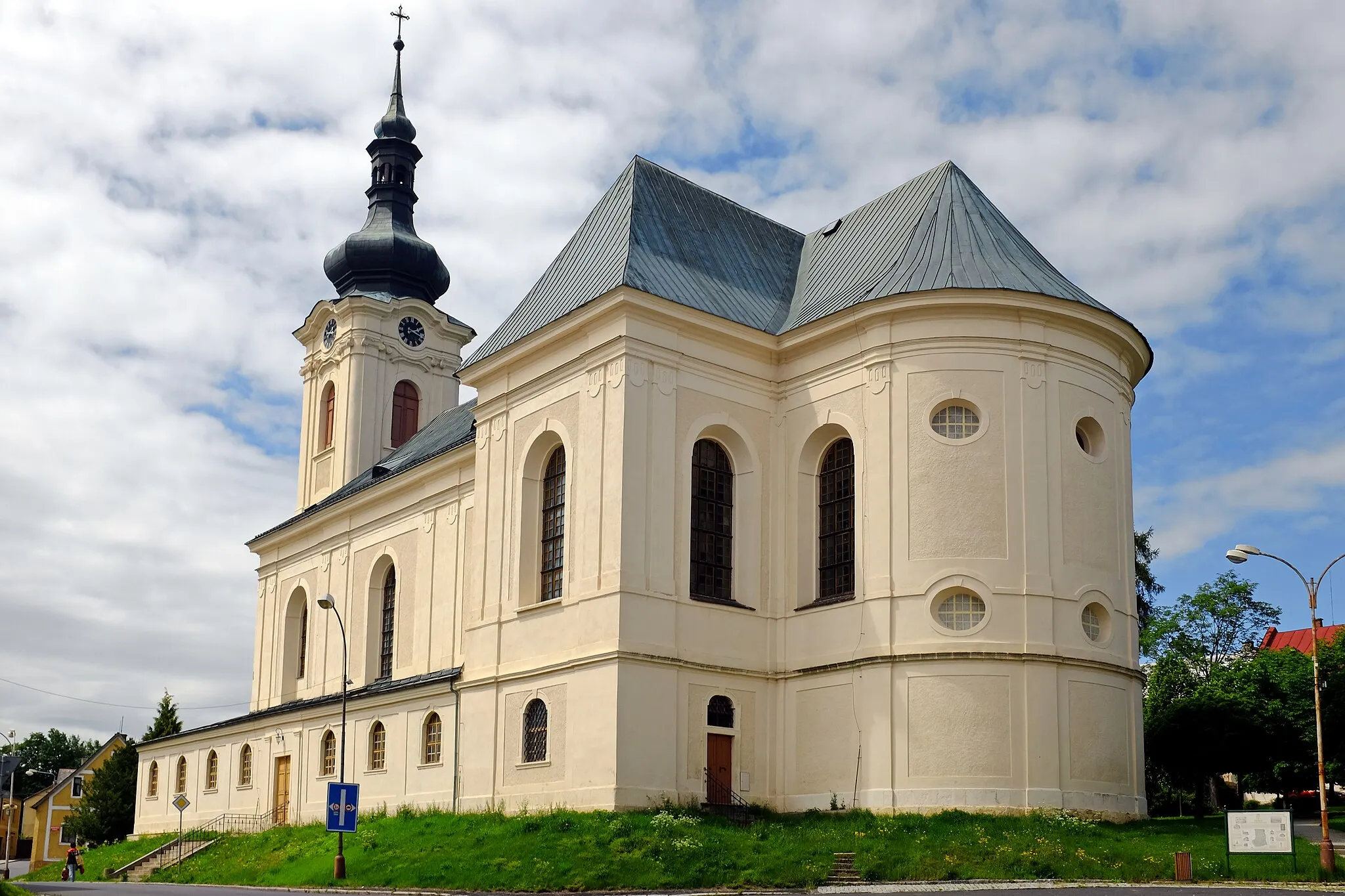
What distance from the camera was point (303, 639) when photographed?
186 ft

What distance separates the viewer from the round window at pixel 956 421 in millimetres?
35500

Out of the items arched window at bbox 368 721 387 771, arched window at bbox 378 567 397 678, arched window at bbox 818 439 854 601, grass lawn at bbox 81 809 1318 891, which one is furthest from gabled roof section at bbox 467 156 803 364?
grass lawn at bbox 81 809 1318 891

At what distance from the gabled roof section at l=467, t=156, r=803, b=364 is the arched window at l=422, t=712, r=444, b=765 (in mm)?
9898

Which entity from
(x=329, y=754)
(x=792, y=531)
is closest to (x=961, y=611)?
(x=792, y=531)

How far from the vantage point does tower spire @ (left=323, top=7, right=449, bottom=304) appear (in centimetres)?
6038

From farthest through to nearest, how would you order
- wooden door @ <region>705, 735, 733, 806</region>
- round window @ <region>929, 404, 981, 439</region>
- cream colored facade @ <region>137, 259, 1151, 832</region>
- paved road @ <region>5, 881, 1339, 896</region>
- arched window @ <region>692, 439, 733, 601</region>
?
1. arched window @ <region>692, 439, 733, 601</region>
2. round window @ <region>929, 404, 981, 439</region>
3. wooden door @ <region>705, 735, 733, 806</region>
4. cream colored facade @ <region>137, 259, 1151, 832</region>
5. paved road @ <region>5, 881, 1339, 896</region>

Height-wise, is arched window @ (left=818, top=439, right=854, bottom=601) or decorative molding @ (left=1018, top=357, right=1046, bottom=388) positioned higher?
decorative molding @ (left=1018, top=357, right=1046, bottom=388)

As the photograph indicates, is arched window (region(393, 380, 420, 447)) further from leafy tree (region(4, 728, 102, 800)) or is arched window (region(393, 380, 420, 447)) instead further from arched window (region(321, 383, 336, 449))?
leafy tree (region(4, 728, 102, 800))

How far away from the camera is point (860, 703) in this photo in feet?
113

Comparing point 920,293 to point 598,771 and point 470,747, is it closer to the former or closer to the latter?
point 598,771

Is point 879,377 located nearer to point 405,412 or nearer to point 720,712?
point 720,712

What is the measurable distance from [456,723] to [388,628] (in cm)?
1173

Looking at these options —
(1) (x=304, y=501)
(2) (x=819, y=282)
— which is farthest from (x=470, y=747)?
(1) (x=304, y=501)

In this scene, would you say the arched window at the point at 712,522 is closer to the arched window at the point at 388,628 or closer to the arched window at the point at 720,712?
the arched window at the point at 720,712
